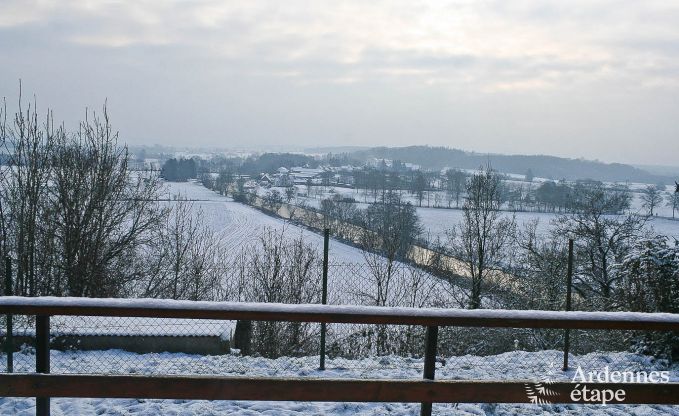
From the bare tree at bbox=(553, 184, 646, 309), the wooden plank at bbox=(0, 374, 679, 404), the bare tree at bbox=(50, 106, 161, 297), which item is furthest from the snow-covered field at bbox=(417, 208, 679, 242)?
the wooden plank at bbox=(0, 374, 679, 404)

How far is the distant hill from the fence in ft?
280

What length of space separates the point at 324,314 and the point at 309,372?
10.1ft

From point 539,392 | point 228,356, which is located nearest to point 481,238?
point 228,356

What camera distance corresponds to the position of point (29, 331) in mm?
6516

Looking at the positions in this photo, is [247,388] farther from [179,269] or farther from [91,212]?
[179,269]

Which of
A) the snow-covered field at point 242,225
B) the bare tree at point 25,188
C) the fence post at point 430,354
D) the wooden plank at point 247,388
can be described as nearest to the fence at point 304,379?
the wooden plank at point 247,388

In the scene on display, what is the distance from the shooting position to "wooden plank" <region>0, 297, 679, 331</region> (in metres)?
2.82

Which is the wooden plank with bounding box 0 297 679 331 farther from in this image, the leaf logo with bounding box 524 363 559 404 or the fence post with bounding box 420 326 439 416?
the leaf logo with bounding box 524 363 559 404

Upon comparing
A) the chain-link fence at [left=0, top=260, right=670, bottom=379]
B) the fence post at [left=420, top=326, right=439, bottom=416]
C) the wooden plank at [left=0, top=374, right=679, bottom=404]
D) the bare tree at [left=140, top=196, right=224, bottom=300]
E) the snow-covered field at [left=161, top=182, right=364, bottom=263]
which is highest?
the fence post at [left=420, top=326, right=439, bottom=416]

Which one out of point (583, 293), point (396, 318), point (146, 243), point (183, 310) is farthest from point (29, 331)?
point (583, 293)

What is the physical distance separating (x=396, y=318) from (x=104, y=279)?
1109 cm

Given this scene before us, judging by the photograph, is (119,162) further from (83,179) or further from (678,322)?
(678,322)

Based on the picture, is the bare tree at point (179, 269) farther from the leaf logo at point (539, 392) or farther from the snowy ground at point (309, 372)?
the leaf logo at point (539, 392)

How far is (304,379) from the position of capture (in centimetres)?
292
